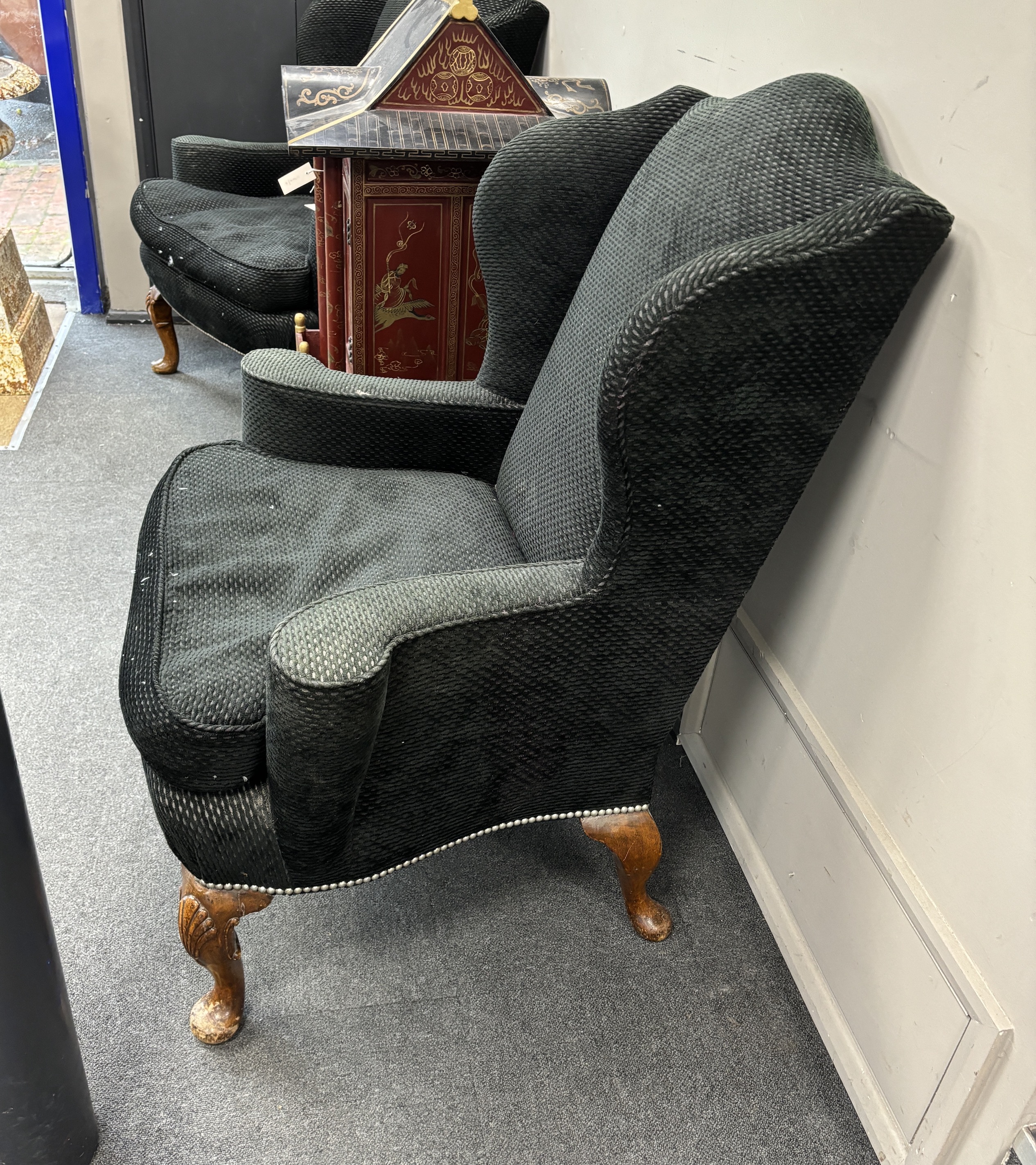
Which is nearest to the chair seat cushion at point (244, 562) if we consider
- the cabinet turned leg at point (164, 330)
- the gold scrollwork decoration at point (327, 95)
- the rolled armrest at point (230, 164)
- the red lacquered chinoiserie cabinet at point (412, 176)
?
the red lacquered chinoiserie cabinet at point (412, 176)

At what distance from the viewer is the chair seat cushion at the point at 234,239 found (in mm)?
2404

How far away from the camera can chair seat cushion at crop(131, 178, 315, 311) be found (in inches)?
94.7

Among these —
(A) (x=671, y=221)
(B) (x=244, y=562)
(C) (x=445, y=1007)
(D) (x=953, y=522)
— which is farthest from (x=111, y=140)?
(D) (x=953, y=522)

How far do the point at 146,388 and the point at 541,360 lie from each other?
1.73 metres

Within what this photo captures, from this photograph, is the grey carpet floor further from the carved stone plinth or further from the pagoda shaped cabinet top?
the carved stone plinth

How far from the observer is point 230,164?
9.36 ft

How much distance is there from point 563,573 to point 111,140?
266cm

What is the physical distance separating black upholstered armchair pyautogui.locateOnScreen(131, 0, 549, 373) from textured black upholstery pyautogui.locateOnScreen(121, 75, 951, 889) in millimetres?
1171

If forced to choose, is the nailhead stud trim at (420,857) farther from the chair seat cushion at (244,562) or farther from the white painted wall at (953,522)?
the white painted wall at (953,522)

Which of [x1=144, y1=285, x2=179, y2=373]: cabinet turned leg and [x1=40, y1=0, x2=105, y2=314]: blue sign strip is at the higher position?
[x1=40, y1=0, x2=105, y2=314]: blue sign strip

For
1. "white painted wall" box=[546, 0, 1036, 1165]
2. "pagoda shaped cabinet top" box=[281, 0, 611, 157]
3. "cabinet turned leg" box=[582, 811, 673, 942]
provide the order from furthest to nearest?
"pagoda shaped cabinet top" box=[281, 0, 611, 157] → "cabinet turned leg" box=[582, 811, 673, 942] → "white painted wall" box=[546, 0, 1036, 1165]

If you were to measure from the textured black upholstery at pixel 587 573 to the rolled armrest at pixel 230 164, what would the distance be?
5.95ft

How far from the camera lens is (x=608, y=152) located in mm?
1411

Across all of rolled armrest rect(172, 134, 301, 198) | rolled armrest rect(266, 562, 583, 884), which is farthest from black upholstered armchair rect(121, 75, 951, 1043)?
rolled armrest rect(172, 134, 301, 198)
